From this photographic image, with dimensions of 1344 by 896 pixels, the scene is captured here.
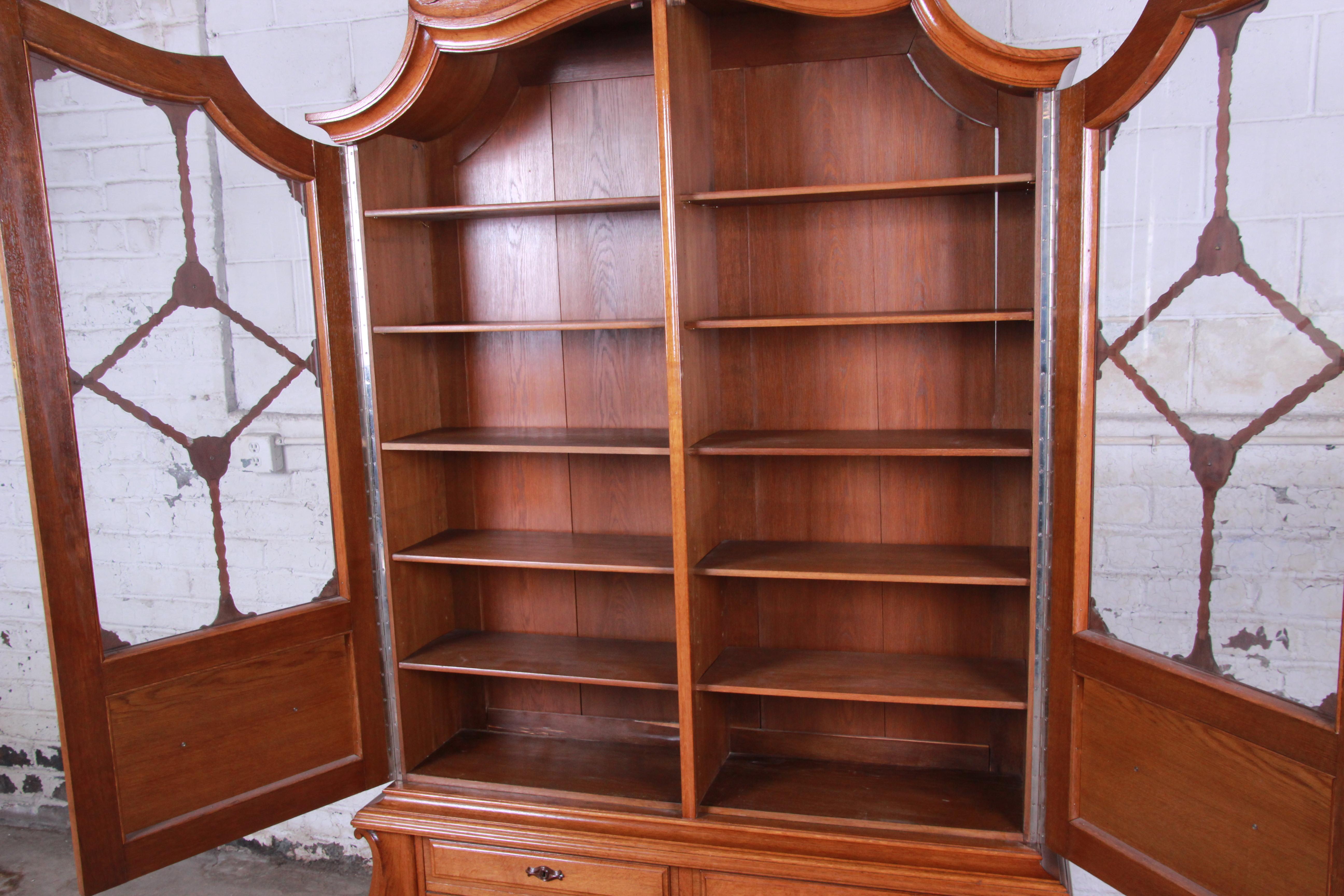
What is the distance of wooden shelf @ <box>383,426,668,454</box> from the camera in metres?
2.44

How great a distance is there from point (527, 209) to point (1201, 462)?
1.66 metres

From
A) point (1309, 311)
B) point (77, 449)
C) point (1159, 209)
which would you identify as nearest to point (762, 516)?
point (1159, 209)

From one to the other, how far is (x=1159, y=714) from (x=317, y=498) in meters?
2.07

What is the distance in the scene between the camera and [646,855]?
7.83 feet

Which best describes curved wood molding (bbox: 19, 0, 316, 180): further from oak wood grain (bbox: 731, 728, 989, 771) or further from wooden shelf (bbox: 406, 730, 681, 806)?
oak wood grain (bbox: 731, 728, 989, 771)

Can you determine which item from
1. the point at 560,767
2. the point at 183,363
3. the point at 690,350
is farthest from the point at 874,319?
the point at 183,363

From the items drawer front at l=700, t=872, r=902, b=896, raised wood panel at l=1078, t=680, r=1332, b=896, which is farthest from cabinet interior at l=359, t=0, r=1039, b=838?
raised wood panel at l=1078, t=680, r=1332, b=896

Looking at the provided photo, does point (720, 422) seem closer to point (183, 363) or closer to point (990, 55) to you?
point (990, 55)

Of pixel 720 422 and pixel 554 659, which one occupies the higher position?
pixel 720 422

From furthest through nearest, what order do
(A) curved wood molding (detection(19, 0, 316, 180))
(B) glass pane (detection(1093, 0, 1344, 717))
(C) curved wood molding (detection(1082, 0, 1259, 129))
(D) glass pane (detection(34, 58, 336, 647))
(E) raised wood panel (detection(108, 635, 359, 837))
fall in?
(E) raised wood panel (detection(108, 635, 359, 837)) < (D) glass pane (detection(34, 58, 336, 647)) < (A) curved wood molding (detection(19, 0, 316, 180)) < (C) curved wood molding (detection(1082, 0, 1259, 129)) < (B) glass pane (detection(1093, 0, 1344, 717))

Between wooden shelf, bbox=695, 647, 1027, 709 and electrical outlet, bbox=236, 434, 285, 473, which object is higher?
electrical outlet, bbox=236, 434, 285, 473

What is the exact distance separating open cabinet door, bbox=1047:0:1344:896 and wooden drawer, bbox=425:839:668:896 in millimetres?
1031

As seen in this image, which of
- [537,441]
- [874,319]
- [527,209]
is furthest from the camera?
[537,441]

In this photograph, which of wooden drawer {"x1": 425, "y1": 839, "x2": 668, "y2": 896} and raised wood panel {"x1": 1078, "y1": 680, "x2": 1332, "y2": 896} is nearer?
raised wood panel {"x1": 1078, "y1": 680, "x2": 1332, "y2": 896}
